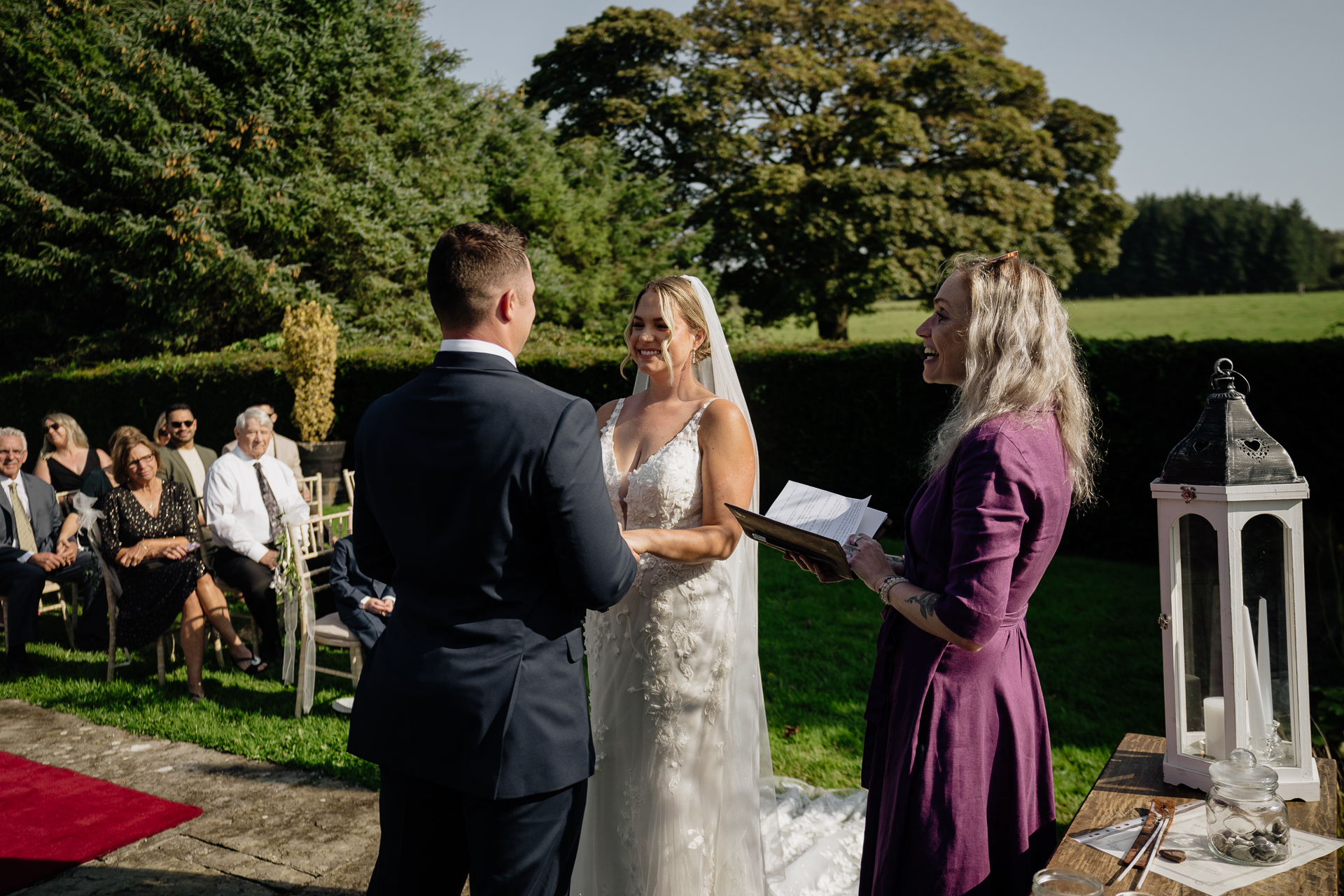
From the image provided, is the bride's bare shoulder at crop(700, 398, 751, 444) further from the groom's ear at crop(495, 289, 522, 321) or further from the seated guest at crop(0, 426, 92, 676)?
the seated guest at crop(0, 426, 92, 676)

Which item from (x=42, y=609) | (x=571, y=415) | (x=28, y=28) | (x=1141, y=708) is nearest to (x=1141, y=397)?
(x=1141, y=708)

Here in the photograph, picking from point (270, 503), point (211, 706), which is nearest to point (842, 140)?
point (270, 503)

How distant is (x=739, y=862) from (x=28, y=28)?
95.6 feet

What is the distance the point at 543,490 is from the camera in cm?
195

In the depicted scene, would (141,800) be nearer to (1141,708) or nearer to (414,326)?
(1141,708)

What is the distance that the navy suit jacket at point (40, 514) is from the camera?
23.6 ft

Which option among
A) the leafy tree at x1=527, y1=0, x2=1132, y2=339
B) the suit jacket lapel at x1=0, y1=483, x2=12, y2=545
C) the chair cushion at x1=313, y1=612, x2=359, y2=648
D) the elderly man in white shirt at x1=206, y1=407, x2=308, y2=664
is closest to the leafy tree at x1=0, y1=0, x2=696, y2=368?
the leafy tree at x1=527, y1=0, x2=1132, y2=339

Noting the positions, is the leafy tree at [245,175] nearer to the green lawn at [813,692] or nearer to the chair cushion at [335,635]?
the green lawn at [813,692]

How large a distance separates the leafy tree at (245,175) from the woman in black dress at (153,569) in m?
14.6

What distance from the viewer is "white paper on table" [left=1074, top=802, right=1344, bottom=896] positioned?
5.76ft

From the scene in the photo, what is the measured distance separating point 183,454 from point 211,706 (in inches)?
125

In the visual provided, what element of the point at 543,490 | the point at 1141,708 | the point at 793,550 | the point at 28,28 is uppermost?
the point at 28,28

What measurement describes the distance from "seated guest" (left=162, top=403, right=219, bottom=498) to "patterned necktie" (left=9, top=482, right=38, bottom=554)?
43.2 inches

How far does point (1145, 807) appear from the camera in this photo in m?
2.10
